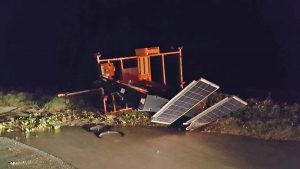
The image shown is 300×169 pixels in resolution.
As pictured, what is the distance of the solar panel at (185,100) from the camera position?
8.16m

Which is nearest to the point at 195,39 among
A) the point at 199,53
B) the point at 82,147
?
the point at 199,53

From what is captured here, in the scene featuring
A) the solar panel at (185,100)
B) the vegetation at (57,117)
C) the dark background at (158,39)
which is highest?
the dark background at (158,39)

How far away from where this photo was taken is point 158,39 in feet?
40.6

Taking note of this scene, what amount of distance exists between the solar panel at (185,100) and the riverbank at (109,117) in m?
0.78

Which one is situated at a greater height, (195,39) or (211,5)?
(211,5)

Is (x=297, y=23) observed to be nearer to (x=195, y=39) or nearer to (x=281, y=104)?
(x=281, y=104)

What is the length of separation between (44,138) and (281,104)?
5504 mm

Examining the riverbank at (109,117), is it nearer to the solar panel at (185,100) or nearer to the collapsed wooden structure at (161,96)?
the collapsed wooden structure at (161,96)

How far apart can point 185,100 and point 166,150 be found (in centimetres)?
110

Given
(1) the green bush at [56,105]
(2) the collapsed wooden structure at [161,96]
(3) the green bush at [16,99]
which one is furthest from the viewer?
(3) the green bush at [16,99]

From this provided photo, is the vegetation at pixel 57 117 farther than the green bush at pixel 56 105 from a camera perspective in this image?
No

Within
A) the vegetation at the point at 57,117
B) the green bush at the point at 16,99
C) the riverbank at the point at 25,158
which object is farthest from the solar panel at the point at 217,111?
the green bush at the point at 16,99

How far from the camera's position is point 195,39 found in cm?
1156

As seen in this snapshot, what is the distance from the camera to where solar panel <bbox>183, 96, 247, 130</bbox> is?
841 centimetres
